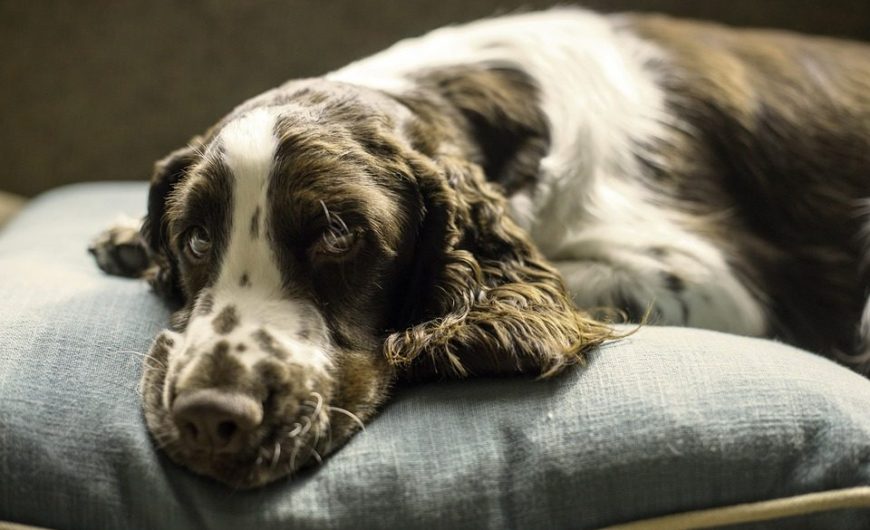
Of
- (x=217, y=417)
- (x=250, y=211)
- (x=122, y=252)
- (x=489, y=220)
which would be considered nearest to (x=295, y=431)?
(x=217, y=417)

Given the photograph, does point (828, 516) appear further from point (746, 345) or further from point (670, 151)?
point (670, 151)

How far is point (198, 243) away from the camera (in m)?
1.88

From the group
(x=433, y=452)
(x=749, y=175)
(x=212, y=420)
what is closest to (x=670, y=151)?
(x=749, y=175)

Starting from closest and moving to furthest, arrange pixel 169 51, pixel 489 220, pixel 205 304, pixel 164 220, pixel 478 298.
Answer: pixel 205 304 → pixel 478 298 → pixel 489 220 → pixel 164 220 → pixel 169 51

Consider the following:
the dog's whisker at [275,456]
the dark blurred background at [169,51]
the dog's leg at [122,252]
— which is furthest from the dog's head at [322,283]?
the dark blurred background at [169,51]

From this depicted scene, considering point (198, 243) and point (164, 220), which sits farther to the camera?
point (164, 220)

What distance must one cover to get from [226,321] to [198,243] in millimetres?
291

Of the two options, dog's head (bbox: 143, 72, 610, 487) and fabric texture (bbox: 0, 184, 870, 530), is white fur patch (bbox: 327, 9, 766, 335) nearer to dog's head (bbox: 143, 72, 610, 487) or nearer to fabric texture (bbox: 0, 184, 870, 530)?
dog's head (bbox: 143, 72, 610, 487)

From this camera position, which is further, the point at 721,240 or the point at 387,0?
the point at 387,0

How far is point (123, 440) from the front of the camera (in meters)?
1.51

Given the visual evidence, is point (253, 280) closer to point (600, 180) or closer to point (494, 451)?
point (494, 451)

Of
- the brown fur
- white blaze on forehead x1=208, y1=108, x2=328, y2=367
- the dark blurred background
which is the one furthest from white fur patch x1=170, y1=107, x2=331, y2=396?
the dark blurred background

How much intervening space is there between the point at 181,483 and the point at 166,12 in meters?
2.47

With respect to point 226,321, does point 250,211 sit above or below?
above
